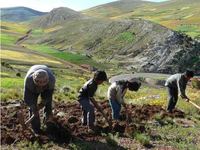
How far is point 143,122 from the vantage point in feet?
58.1

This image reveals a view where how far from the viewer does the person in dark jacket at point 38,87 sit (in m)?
12.5

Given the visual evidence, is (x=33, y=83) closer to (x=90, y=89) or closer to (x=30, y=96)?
(x=30, y=96)


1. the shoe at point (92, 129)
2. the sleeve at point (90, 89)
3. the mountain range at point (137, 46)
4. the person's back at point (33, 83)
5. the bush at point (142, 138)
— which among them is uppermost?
the person's back at point (33, 83)

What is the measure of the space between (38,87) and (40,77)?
64 centimetres

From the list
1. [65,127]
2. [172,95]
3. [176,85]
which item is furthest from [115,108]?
[172,95]

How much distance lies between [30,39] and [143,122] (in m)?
129

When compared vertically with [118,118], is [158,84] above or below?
below

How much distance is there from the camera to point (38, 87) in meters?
13.0

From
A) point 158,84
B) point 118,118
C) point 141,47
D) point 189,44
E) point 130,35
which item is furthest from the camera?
point 130,35

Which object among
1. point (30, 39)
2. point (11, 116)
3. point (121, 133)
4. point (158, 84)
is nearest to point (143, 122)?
point (121, 133)

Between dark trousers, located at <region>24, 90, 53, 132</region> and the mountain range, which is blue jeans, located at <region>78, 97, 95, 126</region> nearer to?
dark trousers, located at <region>24, 90, 53, 132</region>

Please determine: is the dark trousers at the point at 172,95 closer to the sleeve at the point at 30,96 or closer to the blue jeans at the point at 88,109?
the blue jeans at the point at 88,109

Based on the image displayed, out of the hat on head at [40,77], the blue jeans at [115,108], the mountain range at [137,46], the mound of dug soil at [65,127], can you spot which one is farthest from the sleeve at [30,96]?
the mountain range at [137,46]

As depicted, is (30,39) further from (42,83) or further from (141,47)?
(42,83)
